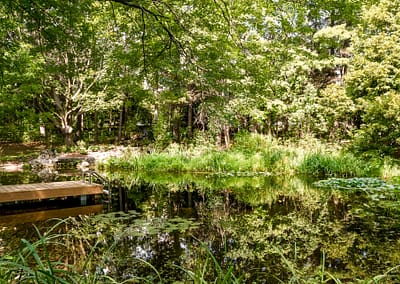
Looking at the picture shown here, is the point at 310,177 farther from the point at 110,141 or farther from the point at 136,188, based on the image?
the point at 110,141

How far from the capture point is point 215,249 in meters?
3.90

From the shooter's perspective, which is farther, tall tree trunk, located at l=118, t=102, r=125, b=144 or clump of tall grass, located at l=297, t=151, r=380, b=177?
tall tree trunk, located at l=118, t=102, r=125, b=144

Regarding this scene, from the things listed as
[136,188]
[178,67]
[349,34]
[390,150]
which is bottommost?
[136,188]

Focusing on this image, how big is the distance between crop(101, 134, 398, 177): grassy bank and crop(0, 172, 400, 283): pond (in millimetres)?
2208

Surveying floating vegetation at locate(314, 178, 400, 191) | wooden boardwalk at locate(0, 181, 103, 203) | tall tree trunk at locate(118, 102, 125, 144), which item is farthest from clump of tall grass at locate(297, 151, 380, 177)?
tall tree trunk at locate(118, 102, 125, 144)

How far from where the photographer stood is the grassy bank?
9.75m

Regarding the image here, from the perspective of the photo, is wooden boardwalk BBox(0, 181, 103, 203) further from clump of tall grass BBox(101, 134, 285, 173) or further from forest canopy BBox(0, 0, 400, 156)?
clump of tall grass BBox(101, 134, 285, 173)

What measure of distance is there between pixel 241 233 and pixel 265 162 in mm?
6208

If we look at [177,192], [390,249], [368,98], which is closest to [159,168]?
[177,192]

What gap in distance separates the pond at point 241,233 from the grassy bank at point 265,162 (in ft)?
7.24

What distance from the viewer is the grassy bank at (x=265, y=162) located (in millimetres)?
9750

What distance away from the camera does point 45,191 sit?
6312 millimetres

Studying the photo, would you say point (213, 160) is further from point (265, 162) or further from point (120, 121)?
point (120, 121)

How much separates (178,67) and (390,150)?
846 cm
